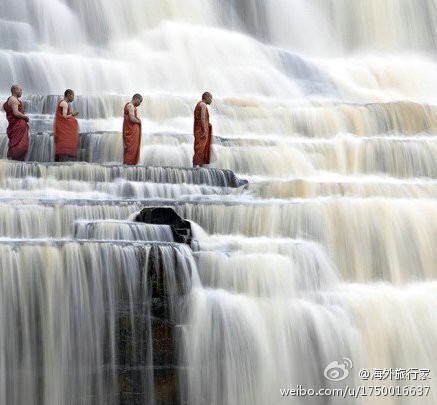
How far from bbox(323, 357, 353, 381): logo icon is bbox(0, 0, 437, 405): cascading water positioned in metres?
0.06

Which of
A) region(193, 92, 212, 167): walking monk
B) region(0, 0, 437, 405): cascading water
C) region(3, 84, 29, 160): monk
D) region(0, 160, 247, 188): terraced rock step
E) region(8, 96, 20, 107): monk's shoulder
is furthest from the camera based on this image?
region(193, 92, 212, 167): walking monk

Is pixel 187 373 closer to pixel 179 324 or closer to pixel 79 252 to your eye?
pixel 179 324

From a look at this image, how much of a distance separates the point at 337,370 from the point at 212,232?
2710 millimetres

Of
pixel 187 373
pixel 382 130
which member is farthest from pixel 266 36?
pixel 187 373

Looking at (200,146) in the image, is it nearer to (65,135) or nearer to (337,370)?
(65,135)

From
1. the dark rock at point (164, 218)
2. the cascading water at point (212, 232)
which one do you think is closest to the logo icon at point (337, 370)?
the cascading water at point (212, 232)

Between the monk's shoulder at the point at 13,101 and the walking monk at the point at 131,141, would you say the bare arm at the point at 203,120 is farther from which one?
the monk's shoulder at the point at 13,101

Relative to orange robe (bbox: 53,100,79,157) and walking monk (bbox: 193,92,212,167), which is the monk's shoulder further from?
walking monk (bbox: 193,92,212,167)

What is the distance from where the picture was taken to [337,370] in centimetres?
1246

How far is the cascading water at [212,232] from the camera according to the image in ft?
37.0

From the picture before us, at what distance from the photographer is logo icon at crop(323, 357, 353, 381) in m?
12.4

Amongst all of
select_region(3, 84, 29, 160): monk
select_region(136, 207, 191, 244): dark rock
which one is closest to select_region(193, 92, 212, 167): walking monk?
select_region(3, 84, 29, 160): monk

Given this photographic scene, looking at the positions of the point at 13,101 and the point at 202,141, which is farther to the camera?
the point at 202,141

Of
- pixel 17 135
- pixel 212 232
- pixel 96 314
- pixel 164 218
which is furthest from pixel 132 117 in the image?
pixel 96 314
